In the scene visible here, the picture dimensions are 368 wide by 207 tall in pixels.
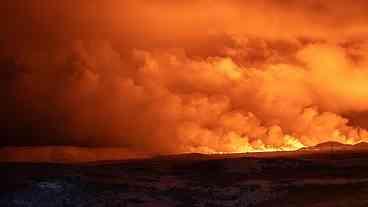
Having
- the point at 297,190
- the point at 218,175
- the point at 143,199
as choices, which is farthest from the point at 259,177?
the point at 143,199

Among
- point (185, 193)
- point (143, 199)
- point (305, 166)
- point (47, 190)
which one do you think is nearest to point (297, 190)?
point (185, 193)

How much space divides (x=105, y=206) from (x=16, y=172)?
29633 mm

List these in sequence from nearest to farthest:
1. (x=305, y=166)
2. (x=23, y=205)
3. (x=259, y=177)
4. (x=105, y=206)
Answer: (x=23, y=205), (x=105, y=206), (x=259, y=177), (x=305, y=166)

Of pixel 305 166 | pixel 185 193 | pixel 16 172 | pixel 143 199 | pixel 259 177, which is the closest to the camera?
pixel 143 199

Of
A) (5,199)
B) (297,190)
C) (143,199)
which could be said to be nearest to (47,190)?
(5,199)

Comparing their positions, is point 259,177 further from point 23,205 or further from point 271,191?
point 23,205

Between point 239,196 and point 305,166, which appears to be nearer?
point 239,196

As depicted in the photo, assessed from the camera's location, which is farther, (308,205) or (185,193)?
(185,193)

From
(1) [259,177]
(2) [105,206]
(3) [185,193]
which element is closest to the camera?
(2) [105,206]

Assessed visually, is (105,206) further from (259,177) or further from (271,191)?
(259,177)

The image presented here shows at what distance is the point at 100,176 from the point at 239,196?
100ft

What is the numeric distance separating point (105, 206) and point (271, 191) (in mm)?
30137

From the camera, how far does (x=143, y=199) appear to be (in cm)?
7750

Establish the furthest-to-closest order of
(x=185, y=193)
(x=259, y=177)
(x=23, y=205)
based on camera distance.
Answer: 1. (x=259, y=177)
2. (x=185, y=193)
3. (x=23, y=205)
